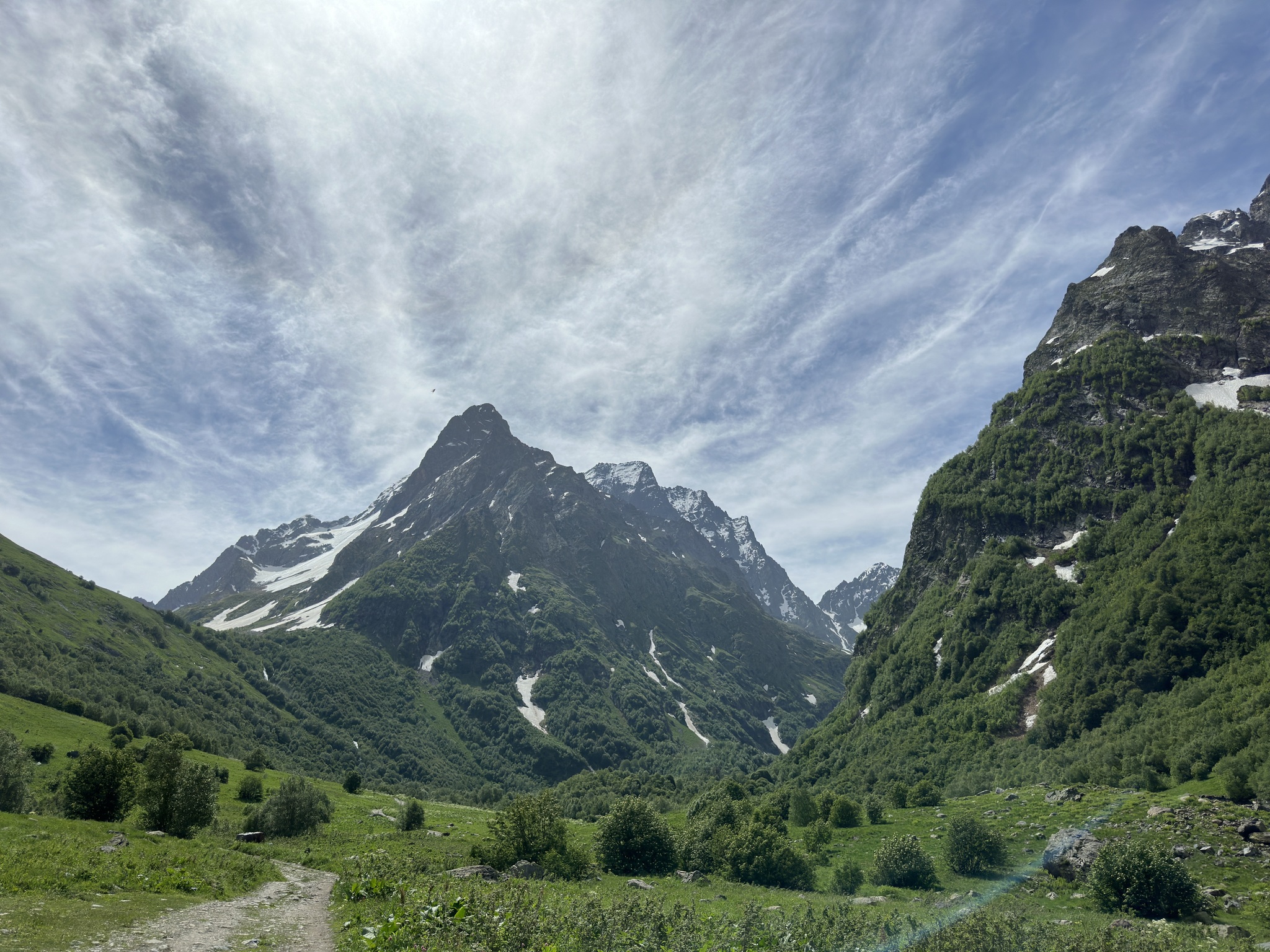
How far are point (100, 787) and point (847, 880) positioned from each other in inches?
2201

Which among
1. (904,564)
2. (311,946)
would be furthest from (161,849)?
(904,564)

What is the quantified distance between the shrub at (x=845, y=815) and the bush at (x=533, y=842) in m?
30.2

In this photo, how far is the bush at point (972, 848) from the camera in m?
40.1

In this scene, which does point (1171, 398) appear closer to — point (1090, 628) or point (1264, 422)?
point (1264, 422)

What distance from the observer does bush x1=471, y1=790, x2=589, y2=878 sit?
4194 centimetres

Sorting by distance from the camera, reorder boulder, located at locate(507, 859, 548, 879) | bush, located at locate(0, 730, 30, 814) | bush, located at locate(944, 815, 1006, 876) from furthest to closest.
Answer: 1. bush, located at locate(0, 730, 30, 814)
2. bush, located at locate(944, 815, 1006, 876)
3. boulder, located at locate(507, 859, 548, 879)

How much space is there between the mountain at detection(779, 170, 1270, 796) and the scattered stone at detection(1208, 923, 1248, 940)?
2451cm

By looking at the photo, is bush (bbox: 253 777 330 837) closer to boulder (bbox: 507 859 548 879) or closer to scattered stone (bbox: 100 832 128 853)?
scattered stone (bbox: 100 832 128 853)

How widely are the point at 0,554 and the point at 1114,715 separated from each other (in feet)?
1016

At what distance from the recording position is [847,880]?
39688mm

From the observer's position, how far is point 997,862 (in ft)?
131

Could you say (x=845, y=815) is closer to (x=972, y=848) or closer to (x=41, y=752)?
(x=972, y=848)

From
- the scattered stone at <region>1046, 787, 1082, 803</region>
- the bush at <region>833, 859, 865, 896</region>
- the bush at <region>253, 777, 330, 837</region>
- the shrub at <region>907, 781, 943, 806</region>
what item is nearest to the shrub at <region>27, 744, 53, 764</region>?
the bush at <region>253, 777, 330, 837</region>

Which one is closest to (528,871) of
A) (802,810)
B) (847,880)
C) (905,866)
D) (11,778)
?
(847,880)
